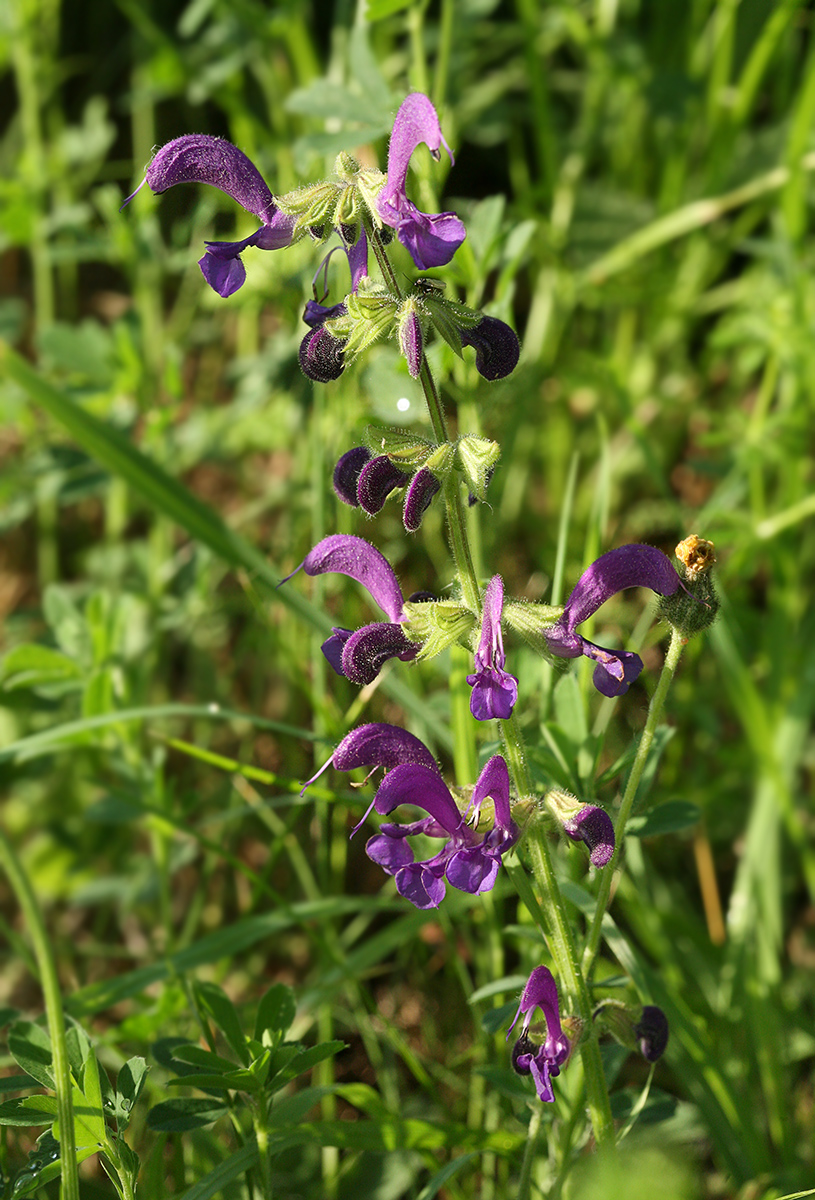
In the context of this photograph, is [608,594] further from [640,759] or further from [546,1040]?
[546,1040]

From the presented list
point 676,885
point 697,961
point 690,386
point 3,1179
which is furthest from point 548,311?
point 3,1179

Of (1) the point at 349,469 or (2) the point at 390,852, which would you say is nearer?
(2) the point at 390,852

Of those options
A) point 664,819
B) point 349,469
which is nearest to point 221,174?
point 349,469

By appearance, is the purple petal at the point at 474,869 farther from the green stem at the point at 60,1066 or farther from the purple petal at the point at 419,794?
the green stem at the point at 60,1066

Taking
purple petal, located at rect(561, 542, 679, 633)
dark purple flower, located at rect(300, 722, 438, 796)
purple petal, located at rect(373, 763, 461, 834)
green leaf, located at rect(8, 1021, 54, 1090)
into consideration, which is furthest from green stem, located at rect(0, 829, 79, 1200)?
purple petal, located at rect(561, 542, 679, 633)

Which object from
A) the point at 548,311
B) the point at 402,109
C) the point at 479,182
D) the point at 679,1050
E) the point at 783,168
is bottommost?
the point at 679,1050

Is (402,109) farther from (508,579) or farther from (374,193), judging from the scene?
(508,579)
